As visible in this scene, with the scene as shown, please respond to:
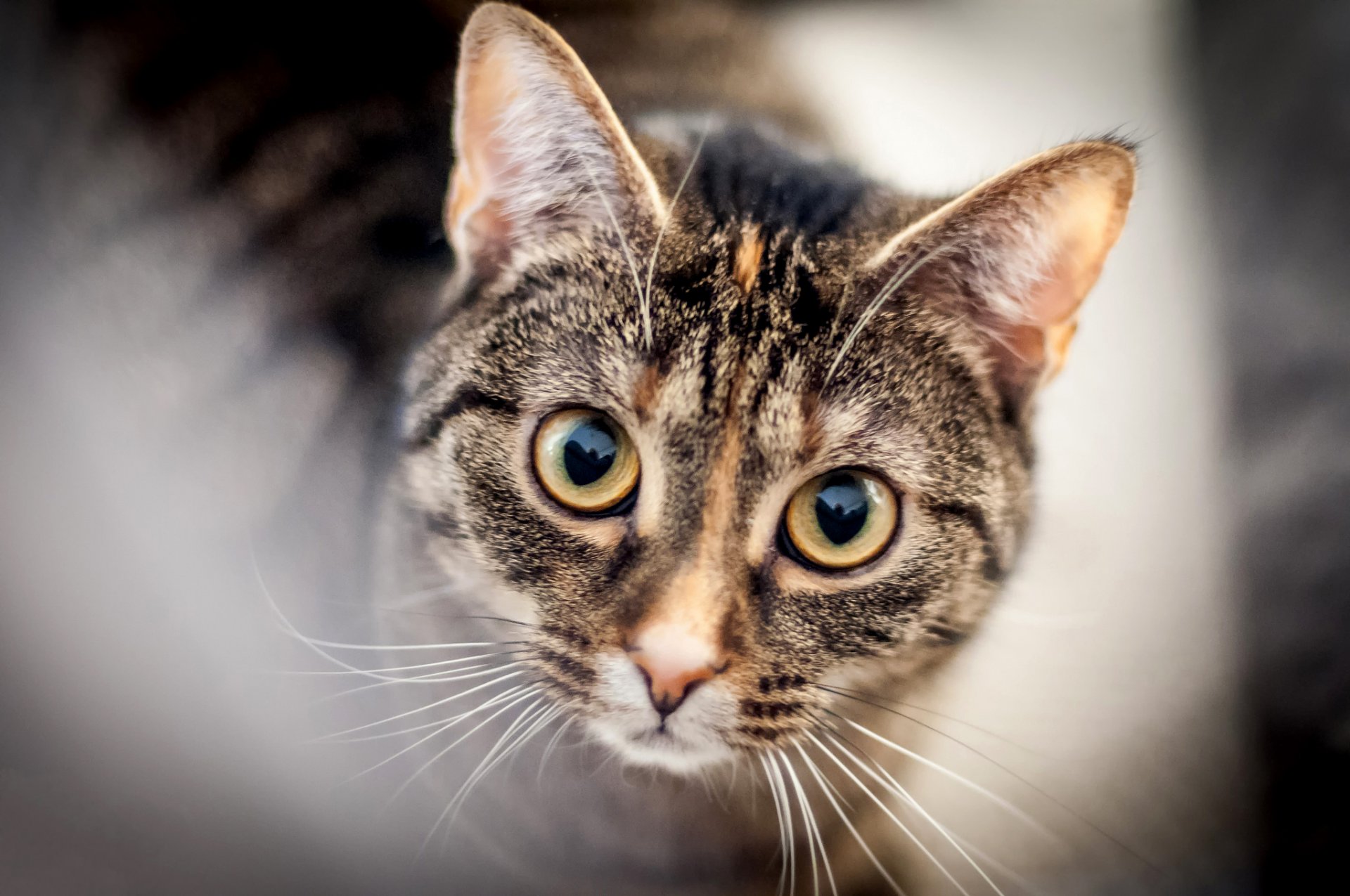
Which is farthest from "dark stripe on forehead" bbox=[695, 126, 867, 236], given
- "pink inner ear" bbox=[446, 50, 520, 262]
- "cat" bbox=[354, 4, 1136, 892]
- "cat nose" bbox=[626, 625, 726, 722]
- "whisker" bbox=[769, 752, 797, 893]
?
"whisker" bbox=[769, 752, 797, 893]

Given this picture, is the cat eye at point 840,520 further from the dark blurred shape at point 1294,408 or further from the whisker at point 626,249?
the dark blurred shape at point 1294,408

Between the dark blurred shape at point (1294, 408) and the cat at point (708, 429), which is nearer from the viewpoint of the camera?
the cat at point (708, 429)

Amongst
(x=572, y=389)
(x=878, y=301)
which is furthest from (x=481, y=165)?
(x=878, y=301)

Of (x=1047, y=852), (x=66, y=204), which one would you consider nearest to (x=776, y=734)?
(x=1047, y=852)

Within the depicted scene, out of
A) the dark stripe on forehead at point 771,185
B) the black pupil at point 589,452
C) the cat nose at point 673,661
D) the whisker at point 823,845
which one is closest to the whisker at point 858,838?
the whisker at point 823,845

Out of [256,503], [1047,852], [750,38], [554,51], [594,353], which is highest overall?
[750,38]

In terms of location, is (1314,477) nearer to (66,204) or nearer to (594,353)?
(594,353)

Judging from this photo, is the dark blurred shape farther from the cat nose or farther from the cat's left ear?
the cat nose

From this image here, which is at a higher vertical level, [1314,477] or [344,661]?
[1314,477]
